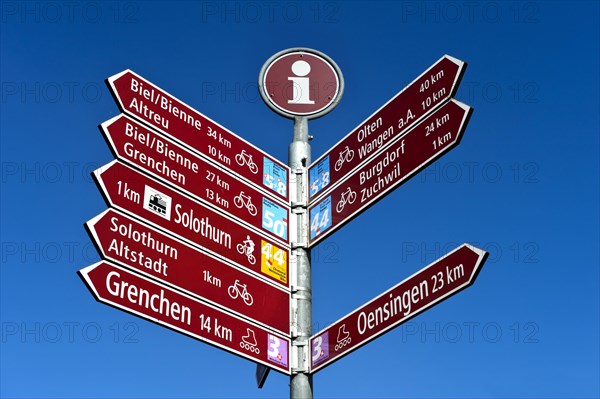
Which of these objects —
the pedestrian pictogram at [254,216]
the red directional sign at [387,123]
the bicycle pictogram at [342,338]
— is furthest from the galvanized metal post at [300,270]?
the bicycle pictogram at [342,338]

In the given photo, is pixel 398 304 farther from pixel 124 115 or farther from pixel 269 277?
pixel 124 115

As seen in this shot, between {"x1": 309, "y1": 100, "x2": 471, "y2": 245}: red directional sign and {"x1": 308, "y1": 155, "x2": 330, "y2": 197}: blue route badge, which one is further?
{"x1": 308, "y1": 155, "x2": 330, "y2": 197}: blue route badge

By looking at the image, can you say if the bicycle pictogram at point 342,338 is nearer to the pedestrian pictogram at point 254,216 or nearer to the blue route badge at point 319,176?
the pedestrian pictogram at point 254,216

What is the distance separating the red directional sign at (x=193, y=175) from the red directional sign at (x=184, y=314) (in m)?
0.97

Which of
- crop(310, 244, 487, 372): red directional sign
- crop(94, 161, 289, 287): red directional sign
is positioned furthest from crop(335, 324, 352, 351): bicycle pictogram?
crop(94, 161, 289, 287): red directional sign

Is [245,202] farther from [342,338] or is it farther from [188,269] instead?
[342,338]

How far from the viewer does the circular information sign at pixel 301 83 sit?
7.79m

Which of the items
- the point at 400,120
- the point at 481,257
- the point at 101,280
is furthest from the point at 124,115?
the point at 481,257

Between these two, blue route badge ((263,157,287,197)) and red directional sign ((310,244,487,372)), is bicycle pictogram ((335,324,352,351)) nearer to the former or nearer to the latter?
red directional sign ((310,244,487,372))

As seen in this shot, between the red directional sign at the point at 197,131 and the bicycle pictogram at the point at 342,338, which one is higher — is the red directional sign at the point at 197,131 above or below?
above

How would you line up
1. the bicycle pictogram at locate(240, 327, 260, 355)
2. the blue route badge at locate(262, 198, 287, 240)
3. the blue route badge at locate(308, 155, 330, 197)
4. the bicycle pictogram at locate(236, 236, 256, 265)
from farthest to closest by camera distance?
the blue route badge at locate(308, 155, 330, 197) → the blue route badge at locate(262, 198, 287, 240) → the bicycle pictogram at locate(236, 236, 256, 265) → the bicycle pictogram at locate(240, 327, 260, 355)

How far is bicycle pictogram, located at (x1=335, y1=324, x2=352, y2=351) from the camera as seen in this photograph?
251 inches

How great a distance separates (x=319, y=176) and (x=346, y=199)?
1.81ft

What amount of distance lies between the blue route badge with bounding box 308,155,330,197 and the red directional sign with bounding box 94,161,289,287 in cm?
62
